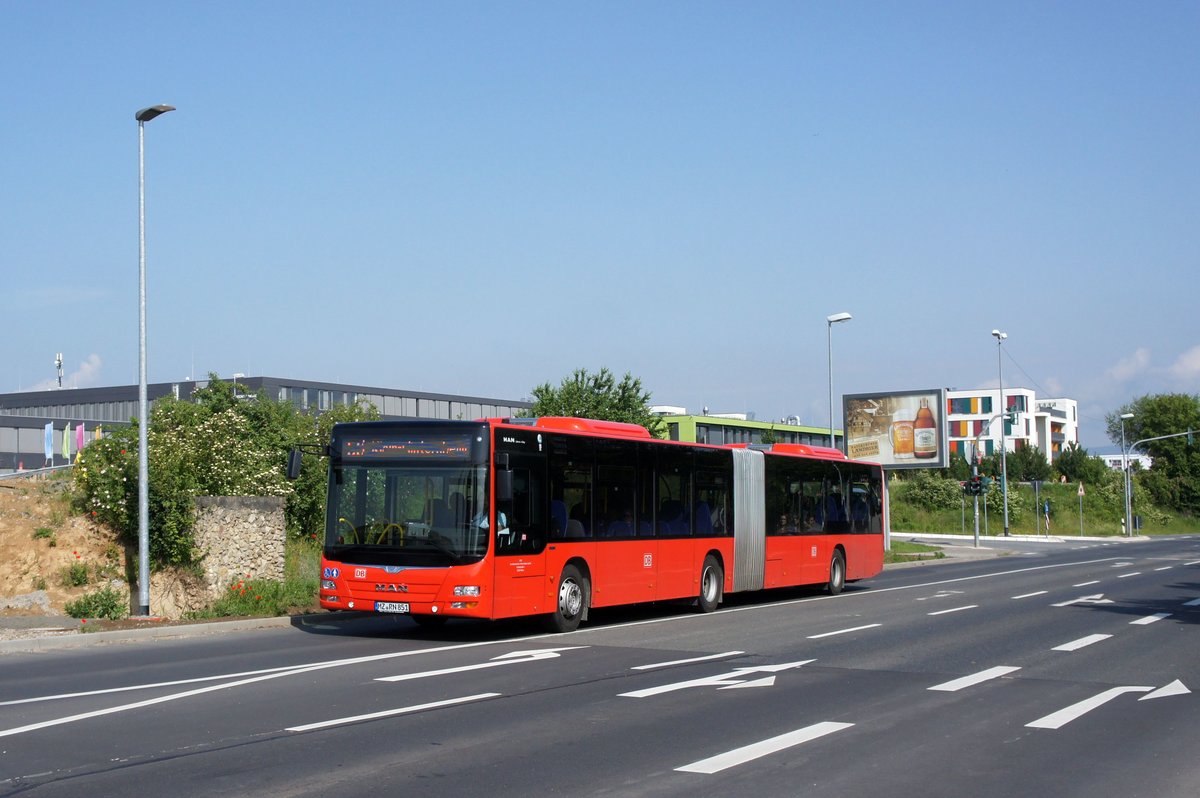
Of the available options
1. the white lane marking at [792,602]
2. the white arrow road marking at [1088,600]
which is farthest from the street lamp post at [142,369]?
the white arrow road marking at [1088,600]

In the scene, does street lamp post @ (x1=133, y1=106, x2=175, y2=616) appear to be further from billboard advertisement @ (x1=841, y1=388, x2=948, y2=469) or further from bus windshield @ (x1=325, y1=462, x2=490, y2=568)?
billboard advertisement @ (x1=841, y1=388, x2=948, y2=469)

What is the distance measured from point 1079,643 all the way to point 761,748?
378 inches

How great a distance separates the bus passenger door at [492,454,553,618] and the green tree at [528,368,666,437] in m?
31.4

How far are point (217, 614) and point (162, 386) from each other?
74867 millimetres

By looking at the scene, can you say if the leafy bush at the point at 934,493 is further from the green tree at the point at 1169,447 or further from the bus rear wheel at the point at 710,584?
the bus rear wheel at the point at 710,584

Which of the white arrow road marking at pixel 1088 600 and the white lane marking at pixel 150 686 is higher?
the white lane marking at pixel 150 686

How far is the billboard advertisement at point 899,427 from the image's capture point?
61.5 meters

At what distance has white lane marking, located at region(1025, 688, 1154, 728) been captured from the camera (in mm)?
10531

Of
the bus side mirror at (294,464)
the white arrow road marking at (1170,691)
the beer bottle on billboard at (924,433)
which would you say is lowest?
the white arrow road marking at (1170,691)

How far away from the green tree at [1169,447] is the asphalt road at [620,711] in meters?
83.6

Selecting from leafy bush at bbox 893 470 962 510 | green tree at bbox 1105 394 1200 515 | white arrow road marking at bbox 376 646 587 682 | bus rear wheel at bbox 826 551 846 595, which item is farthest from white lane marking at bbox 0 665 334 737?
green tree at bbox 1105 394 1200 515

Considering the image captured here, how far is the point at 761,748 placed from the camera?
30.4 feet

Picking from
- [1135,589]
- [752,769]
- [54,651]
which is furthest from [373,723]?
[1135,589]

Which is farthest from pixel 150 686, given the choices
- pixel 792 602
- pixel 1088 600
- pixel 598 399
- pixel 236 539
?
pixel 598 399
